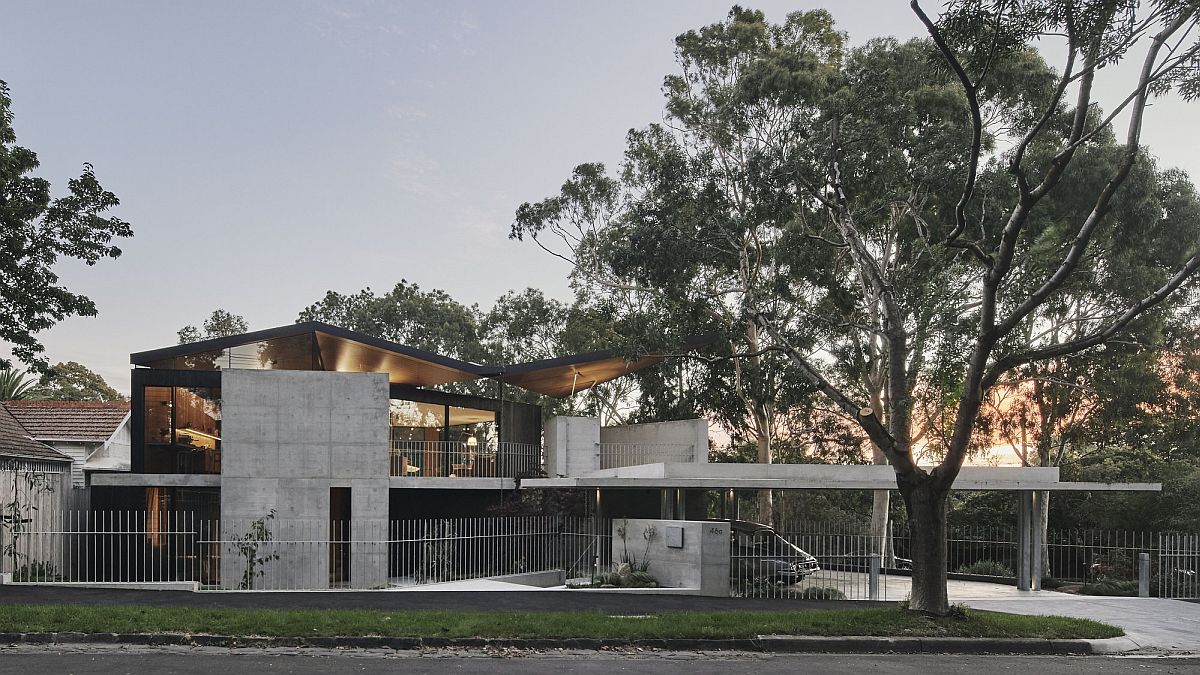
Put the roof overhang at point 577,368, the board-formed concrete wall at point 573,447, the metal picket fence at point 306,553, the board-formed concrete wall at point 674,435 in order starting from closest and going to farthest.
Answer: the metal picket fence at point 306,553 < the board-formed concrete wall at point 573,447 < the roof overhang at point 577,368 < the board-formed concrete wall at point 674,435

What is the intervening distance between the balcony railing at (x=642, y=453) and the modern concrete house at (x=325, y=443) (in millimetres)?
43

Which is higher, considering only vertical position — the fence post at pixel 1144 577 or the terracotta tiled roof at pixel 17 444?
the terracotta tiled roof at pixel 17 444

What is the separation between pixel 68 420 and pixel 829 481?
94.8 ft

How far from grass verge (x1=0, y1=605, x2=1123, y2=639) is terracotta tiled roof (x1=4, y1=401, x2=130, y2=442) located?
81.4 feet

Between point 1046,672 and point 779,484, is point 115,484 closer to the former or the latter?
point 779,484

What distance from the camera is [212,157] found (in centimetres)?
3139

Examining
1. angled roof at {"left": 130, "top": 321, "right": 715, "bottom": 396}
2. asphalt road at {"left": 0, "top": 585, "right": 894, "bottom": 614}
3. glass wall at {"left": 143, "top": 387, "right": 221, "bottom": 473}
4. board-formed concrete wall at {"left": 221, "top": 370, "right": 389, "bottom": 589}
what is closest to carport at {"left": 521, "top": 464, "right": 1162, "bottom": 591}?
asphalt road at {"left": 0, "top": 585, "right": 894, "bottom": 614}

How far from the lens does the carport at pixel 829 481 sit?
2259 cm

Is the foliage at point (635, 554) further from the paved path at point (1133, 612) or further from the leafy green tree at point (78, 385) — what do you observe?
the leafy green tree at point (78, 385)

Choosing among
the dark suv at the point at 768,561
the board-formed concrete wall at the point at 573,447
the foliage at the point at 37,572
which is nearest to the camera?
the foliage at the point at 37,572

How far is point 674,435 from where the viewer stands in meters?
31.2

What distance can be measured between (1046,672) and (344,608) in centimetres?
989

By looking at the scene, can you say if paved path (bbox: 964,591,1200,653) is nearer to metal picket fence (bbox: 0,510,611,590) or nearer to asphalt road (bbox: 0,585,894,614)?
asphalt road (bbox: 0,585,894,614)

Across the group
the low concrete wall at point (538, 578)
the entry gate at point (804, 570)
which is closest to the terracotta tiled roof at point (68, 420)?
the low concrete wall at point (538, 578)
